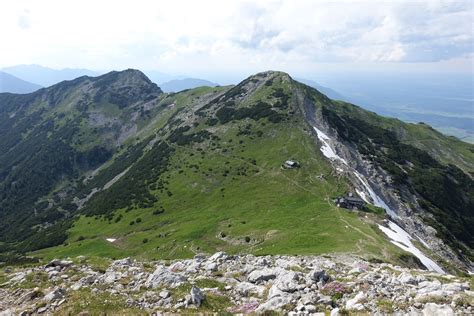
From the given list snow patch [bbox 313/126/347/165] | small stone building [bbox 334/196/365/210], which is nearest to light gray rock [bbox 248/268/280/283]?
small stone building [bbox 334/196/365/210]

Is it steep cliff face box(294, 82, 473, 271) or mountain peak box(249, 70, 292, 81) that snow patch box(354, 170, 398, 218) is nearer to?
steep cliff face box(294, 82, 473, 271)

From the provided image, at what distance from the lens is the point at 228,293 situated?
76.8ft

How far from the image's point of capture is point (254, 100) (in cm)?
15525

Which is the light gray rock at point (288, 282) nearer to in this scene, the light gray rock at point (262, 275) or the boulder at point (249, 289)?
the boulder at point (249, 289)

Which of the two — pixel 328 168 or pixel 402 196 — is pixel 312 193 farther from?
pixel 402 196

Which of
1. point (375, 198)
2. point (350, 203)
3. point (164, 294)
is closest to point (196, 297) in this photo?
point (164, 294)

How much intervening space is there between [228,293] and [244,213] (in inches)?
2118

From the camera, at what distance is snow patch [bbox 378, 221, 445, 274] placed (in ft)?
183

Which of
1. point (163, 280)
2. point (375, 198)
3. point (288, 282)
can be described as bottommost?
point (375, 198)

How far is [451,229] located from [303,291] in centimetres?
8362

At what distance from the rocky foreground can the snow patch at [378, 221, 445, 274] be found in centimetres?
3088

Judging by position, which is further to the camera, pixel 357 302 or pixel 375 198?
pixel 375 198

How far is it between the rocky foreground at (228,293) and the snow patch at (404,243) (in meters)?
30.9

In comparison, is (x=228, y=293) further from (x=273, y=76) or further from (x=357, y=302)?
(x=273, y=76)
